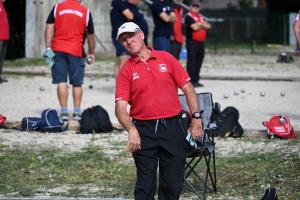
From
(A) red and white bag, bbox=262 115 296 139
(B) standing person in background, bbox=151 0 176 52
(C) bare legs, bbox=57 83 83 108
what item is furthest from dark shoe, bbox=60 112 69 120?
(B) standing person in background, bbox=151 0 176 52

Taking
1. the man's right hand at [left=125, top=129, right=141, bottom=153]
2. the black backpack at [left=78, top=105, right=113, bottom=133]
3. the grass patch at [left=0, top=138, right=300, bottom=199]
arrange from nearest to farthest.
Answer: the man's right hand at [left=125, top=129, right=141, bottom=153] → the grass patch at [left=0, top=138, right=300, bottom=199] → the black backpack at [left=78, top=105, right=113, bottom=133]

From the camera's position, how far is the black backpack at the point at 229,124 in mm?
9867

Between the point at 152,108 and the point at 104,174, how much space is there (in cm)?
237

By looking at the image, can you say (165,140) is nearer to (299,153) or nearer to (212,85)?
(299,153)

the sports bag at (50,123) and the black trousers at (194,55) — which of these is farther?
the black trousers at (194,55)

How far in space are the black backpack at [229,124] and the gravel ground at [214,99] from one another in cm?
12

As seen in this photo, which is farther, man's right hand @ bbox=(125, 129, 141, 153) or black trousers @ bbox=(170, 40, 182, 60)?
black trousers @ bbox=(170, 40, 182, 60)

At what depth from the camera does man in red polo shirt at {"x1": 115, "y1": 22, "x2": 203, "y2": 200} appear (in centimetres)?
579

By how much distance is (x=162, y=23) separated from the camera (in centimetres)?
1473

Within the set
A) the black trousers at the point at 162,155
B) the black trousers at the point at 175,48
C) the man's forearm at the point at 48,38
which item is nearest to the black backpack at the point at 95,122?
the man's forearm at the point at 48,38

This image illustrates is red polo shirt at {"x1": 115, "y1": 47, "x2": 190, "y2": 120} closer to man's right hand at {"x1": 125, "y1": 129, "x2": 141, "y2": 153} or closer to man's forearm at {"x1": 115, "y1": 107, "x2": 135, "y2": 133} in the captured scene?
man's forearm at {"x1": 115, "y1": 107, "x2": 135, "y2": 133}

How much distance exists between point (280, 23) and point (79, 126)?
64.5ft

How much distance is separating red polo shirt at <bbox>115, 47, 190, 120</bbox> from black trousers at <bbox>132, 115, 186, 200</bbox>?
80 mm

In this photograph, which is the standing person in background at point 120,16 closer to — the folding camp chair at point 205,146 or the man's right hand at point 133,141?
the folding camp chair at point 205,146
